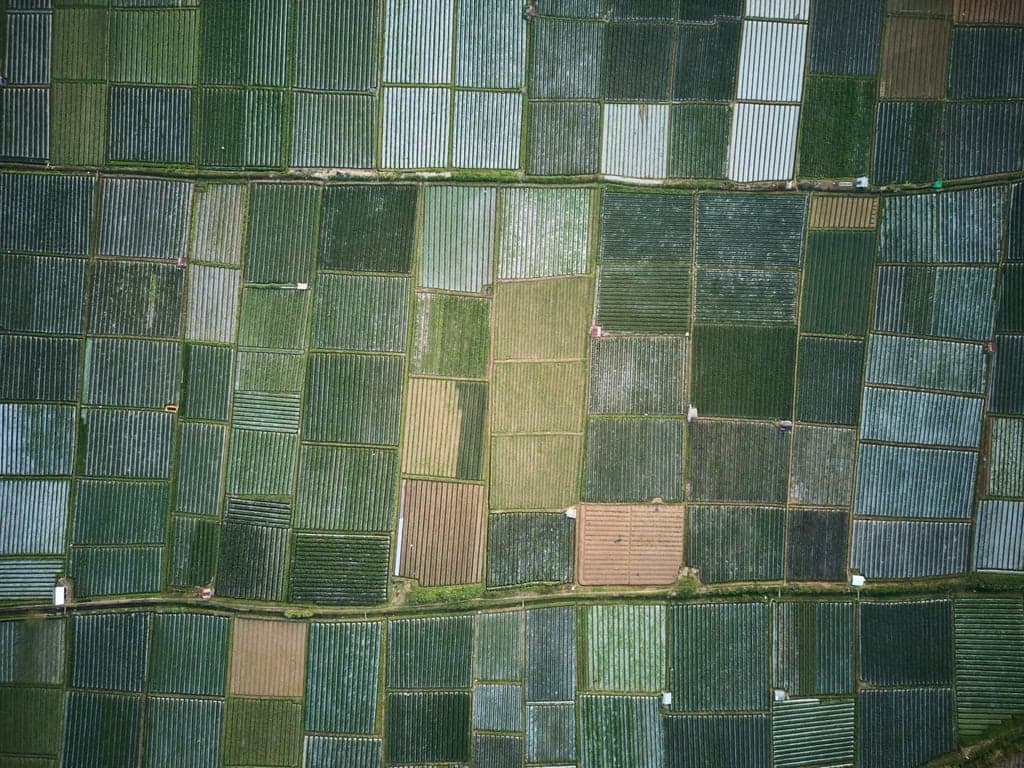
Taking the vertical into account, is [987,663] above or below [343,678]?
above

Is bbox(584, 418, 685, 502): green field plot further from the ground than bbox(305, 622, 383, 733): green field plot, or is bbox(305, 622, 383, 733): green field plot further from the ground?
bbox(584, 418, 685, 502): green field plot

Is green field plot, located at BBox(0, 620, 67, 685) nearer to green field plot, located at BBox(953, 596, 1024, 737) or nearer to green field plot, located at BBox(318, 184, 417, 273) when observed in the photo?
green field plot, located at BBox(318, 184, 417, 273)

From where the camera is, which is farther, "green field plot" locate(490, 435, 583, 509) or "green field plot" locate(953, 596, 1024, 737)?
"green field plot" locate(490, 435, 583, 509)

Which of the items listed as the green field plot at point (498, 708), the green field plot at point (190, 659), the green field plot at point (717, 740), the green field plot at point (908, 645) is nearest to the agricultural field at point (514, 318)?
the green field plot at point (908, 645)

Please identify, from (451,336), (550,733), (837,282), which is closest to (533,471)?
(451,336)

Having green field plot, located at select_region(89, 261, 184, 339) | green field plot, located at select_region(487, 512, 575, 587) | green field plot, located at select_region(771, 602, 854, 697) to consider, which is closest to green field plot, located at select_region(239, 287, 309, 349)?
green field plot, located at select_region(89, 261, 184, 339)

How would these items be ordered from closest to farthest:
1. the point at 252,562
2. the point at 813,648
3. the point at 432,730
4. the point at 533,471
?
the point at 432,730 → the point at 813,648 → the point at 252,562 → the point at 533,471

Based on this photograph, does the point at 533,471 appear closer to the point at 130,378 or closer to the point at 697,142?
the point at 697,142
